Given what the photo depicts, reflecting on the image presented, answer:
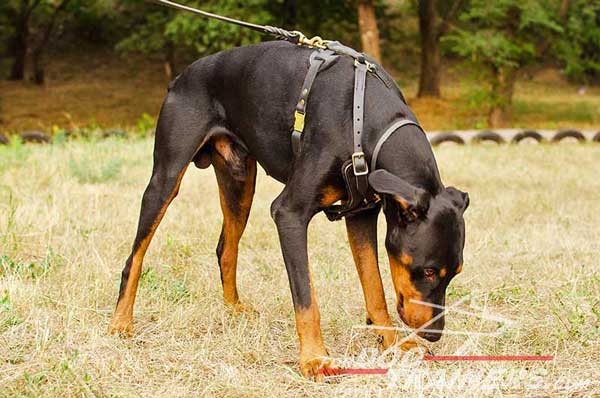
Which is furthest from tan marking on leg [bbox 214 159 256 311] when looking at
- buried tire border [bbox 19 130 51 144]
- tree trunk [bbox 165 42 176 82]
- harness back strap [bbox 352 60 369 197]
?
tree trunk [bbox 165 42 176 82]

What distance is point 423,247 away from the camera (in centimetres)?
385

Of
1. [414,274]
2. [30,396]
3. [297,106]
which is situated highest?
[297,106]

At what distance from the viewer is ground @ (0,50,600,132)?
2361 centimetres

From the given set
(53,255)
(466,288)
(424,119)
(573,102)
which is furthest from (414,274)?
(573,102)

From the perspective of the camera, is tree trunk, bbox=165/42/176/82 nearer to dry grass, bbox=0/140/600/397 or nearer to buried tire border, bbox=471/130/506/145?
buried tire border, bbox=471/130/506/145

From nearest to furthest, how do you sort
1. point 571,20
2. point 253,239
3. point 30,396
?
point 30,396 < point 253,239 < point 571,20

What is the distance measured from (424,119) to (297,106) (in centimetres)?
1967

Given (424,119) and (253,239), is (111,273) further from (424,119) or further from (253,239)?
(424,119)

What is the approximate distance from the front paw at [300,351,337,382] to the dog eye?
0.65m

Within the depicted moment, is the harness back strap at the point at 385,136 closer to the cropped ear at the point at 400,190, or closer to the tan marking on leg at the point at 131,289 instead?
the cropped ear at the point at 400,190

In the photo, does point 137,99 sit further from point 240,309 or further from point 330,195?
point 330,195

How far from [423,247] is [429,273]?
0.13 metres

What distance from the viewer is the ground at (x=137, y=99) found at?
77.5 feet

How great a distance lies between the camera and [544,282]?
222 inches
